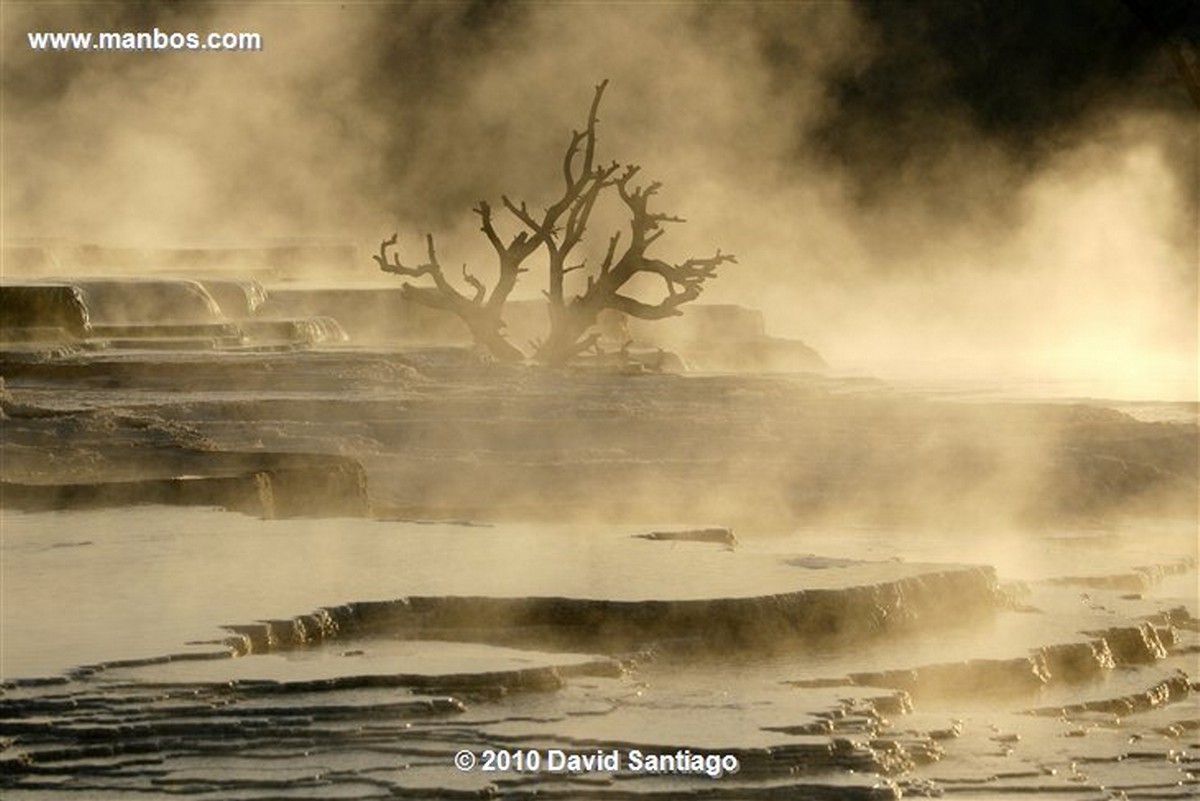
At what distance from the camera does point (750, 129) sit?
31281mm

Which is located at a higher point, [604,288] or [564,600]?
[604,288]

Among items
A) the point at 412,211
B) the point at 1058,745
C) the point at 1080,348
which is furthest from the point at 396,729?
the point at 412,211

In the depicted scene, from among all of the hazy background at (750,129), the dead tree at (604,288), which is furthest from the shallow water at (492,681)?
the hazy background at (750,129)

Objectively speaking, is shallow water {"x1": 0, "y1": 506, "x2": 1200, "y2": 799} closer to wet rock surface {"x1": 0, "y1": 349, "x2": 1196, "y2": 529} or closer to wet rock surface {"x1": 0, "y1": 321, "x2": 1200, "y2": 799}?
wet rock surface {"x1": 0, "y1": 321, "x2": 1200, "y2": 799}

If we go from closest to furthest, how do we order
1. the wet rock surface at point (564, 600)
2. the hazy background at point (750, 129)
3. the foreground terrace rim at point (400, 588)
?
the wet rock surface at point (564, 600)
the foreground terrace rim at point (400, 588)
the hazy background at point (750, 129)

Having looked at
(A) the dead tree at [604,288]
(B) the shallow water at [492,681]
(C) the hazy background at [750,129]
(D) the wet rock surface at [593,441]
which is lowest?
(B) the shallow water at [492,681]

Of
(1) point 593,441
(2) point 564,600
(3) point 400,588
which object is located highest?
(1) point 593,441

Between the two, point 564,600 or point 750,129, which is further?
point 750,129

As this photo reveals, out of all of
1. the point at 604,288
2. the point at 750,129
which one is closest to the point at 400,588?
the point at 604,288

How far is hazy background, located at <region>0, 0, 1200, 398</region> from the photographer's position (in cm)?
2886

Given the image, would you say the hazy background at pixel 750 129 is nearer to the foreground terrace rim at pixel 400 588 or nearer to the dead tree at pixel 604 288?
the dead tree at pixel 604 288

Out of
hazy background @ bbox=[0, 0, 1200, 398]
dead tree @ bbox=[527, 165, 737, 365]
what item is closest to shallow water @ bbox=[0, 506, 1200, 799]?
dead tree @ bbox=[527, 165, 737, 365]

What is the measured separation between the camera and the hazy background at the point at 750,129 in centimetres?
2886

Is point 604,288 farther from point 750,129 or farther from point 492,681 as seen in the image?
point 750,129
